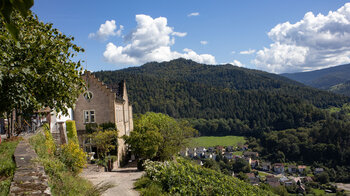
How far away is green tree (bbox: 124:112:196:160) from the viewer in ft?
83.2

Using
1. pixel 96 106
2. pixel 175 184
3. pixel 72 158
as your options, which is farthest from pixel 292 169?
pixel 72 158

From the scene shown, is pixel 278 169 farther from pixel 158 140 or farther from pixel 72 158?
pixel 72 158

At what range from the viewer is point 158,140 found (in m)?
25.9

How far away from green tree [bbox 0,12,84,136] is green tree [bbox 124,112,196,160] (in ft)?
53.9

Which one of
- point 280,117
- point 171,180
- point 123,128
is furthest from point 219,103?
point 171,180

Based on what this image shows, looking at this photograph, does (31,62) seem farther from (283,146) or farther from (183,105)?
(183,105)

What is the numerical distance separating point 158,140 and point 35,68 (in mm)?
18912

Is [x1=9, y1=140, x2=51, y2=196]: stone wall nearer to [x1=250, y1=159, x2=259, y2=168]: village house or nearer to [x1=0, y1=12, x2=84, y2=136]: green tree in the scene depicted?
[x1=0, y1=12, x2=84, y2=136]: green tree

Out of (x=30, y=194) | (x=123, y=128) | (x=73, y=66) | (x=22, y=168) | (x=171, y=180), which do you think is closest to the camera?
(x=30, y=194)

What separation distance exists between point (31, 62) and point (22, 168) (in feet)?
9.63

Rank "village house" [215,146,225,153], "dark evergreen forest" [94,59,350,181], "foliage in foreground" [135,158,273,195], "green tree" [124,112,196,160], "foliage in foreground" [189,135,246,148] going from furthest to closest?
"foliage in foreground" [189,135,246,148], "village house" [215,146,225,153], "dark evergreen forest" [94,59,350,181], "green tree" [124,112,196,160], "foliage in foreground" [135,158,273,195]

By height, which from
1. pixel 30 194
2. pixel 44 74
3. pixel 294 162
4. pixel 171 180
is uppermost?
pixel 44 74

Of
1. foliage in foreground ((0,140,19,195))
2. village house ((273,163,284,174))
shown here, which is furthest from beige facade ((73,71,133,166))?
village house ((273,163,284,174))

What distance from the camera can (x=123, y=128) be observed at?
34156 mm
